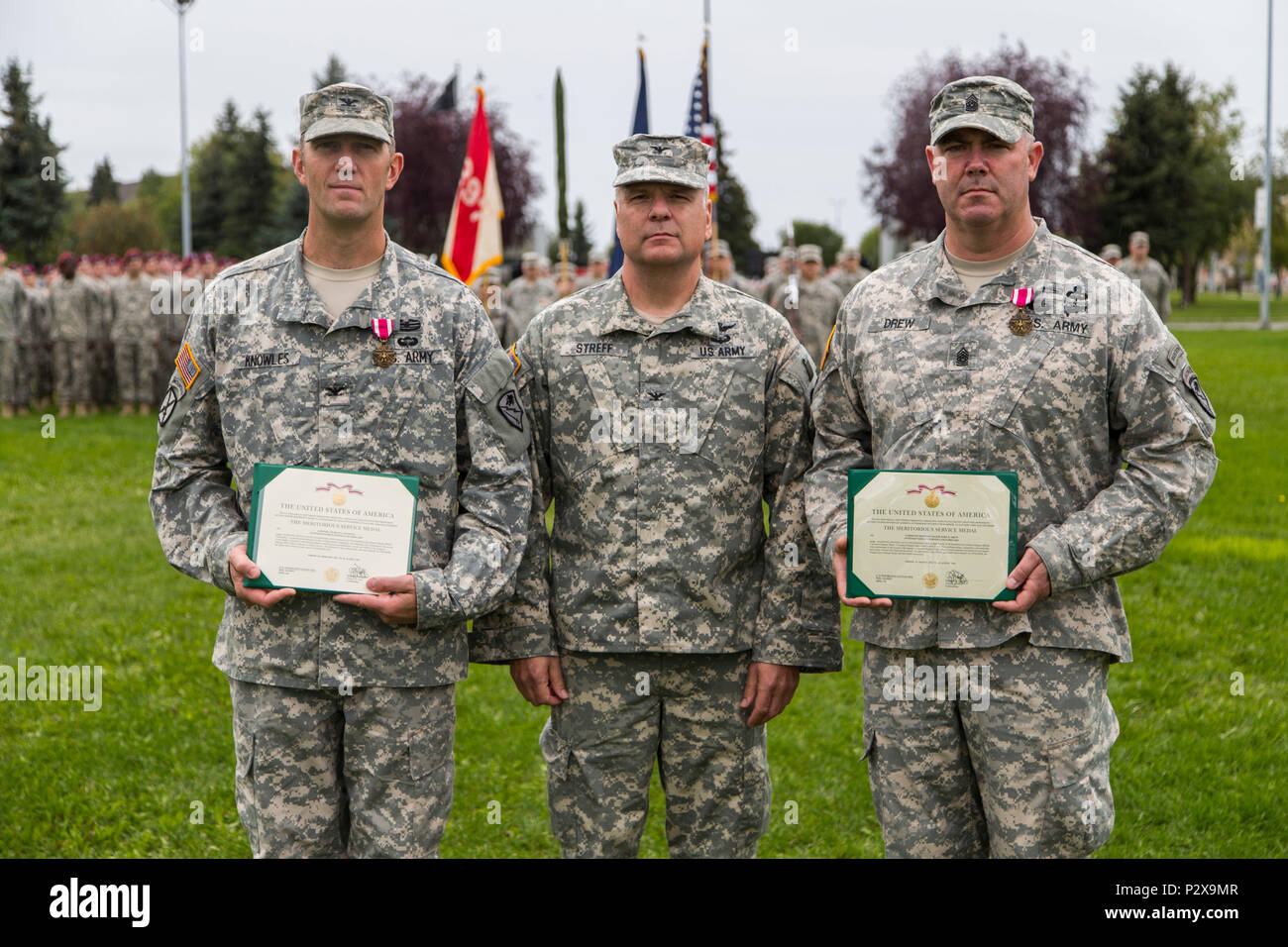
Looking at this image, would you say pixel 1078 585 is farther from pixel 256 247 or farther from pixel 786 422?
pixel 256 247

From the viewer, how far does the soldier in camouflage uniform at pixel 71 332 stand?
17.7 m

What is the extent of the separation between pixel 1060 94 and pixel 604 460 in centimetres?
4087

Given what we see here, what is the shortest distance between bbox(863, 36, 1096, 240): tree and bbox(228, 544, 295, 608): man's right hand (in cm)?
3763

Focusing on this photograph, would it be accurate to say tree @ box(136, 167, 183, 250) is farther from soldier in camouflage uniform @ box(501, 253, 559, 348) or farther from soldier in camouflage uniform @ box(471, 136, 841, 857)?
soldier in camouflage uniform @ box(471, 136, 841, 857)

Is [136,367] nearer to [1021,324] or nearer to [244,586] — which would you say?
[244,586]

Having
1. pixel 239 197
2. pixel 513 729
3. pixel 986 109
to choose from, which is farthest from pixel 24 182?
pixel 986 109

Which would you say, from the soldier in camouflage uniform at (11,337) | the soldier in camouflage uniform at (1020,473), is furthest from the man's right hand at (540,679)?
the soldier in camouflage uniform at (11,337)

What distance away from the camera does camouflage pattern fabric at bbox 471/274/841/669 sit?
144 inches

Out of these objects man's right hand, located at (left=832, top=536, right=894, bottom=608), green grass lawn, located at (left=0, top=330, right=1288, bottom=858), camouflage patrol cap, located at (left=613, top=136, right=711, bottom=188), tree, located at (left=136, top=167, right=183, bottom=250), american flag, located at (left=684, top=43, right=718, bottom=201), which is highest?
tree, located at (left=136, top=167, right=183, bottom=250)

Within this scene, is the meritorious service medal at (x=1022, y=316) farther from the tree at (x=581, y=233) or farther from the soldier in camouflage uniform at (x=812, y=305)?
the tree at (x=581, y=233)

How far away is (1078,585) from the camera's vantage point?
322 cm

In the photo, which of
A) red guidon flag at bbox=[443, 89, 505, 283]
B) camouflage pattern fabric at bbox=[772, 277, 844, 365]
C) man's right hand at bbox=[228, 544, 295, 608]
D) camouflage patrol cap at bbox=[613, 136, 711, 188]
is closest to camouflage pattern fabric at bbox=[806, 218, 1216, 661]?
camouflage patrol cap at bbox=[613, 136, 711, 188]

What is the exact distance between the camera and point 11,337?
1770 cm

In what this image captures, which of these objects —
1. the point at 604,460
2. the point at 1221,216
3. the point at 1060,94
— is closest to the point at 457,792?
the point at 604,460
